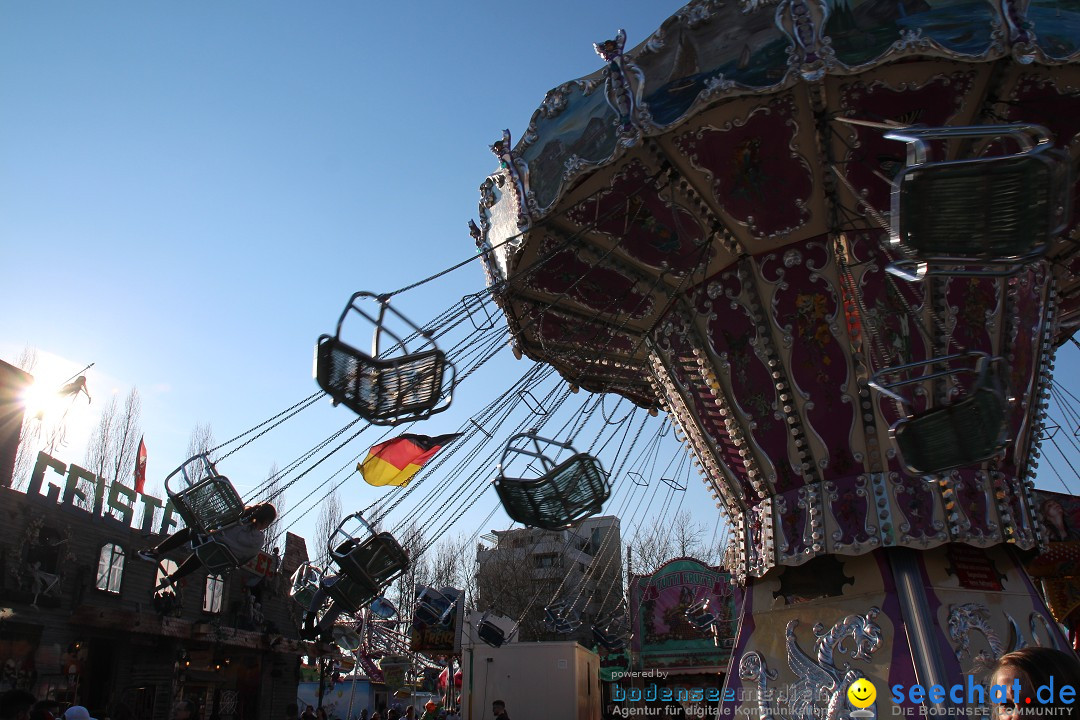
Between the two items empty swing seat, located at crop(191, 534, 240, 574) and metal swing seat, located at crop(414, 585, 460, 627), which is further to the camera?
metal swing seat, located at crop(414, 585, 460, 627)

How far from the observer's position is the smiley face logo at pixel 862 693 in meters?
5.76

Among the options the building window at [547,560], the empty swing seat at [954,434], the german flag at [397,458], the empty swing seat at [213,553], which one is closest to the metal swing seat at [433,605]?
the german flag at [397,458]

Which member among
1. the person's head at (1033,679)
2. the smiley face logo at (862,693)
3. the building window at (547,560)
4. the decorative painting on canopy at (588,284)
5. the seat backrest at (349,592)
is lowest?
the smiley face logo at (862,693)

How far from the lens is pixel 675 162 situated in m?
6.29

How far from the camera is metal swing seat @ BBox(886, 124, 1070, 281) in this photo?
11.2 feet

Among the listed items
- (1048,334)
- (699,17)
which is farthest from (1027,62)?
(1048,334)

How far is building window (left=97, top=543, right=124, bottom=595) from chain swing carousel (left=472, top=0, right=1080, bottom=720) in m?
10.5

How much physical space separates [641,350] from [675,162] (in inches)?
122

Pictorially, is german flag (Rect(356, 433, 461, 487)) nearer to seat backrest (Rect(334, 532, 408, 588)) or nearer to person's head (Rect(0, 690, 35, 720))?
seat backrest (Rect(334, 532, 408, 588))

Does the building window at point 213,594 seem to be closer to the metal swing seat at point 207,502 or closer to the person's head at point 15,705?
the metal swing seat at point 207,502

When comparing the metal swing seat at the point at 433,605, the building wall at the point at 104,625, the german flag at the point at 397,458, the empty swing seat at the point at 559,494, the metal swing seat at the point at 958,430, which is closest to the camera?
the metal swing seat at the point at 958,430

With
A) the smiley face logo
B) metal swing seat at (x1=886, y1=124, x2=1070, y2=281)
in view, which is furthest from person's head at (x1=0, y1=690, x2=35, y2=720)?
the smiley face logo

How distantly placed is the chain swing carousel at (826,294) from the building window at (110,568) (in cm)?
1054

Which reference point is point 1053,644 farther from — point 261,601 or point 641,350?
point 261,601
